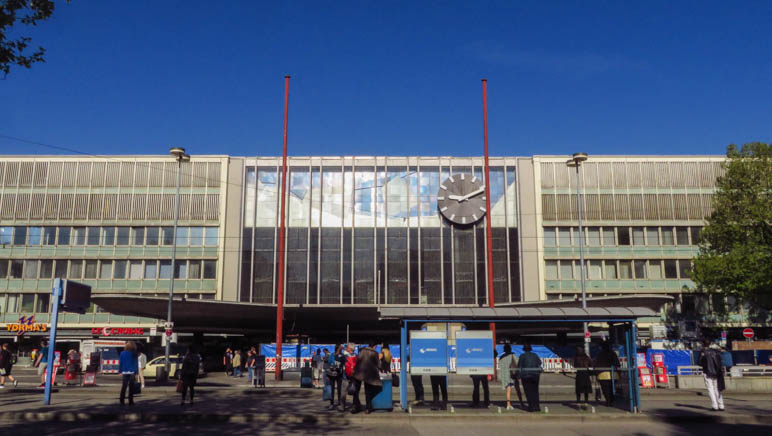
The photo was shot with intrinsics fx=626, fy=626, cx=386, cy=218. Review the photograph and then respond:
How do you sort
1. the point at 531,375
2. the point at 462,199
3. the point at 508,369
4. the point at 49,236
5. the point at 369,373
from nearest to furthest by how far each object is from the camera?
the point at 369,373 → the point at 531,375 → the point at 508,369 → the point at 462,199 → the point at 49,236

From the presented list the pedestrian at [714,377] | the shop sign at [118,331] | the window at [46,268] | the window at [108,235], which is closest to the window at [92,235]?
the window at [108,235]

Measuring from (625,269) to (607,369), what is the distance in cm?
3725

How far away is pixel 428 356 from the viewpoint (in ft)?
55.5

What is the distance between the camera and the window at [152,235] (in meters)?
52.3

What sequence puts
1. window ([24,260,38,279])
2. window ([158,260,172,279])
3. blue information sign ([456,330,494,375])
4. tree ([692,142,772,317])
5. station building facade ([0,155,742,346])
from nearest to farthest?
1. blue information sign ([456,330,494,375])
2. tree ([692,142,772,317])
3. station building facade ([0,155,742,346])
4. window ([158,260,172,279])
5. window ([24,260,38,279])

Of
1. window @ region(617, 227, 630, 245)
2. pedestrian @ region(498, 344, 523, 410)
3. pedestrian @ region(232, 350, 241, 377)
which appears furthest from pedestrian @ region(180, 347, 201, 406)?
window @ region(617, 227, 630, 245)

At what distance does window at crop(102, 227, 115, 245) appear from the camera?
2063 inches

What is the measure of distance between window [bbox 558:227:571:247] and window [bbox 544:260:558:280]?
1.64m

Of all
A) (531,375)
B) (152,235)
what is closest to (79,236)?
(152,235)

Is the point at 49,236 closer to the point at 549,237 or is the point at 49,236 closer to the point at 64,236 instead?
the point at 64,236

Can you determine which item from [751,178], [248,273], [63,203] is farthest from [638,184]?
[63,203]

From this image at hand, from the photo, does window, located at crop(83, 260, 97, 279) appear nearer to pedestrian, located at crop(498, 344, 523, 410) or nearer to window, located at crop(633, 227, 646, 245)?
pedestrian, located at crop(498, 344, 523, 410)

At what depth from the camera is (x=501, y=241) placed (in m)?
51.9

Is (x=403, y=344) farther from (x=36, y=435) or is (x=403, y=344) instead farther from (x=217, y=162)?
(x=217, y=162)
